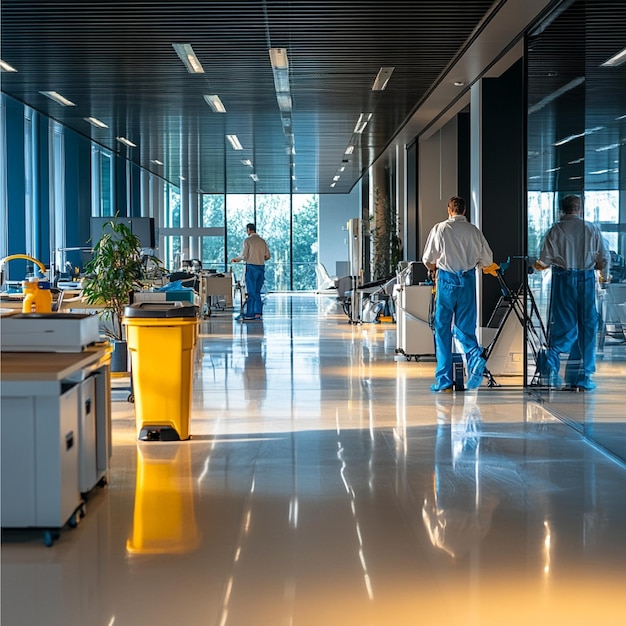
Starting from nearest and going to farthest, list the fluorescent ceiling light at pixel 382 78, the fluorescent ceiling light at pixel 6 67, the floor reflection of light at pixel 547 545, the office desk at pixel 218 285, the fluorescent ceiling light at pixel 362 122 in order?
the floor reflection of light at pixel 547 545 → the fluorescent ceiling light at pixel 6 67 → the fluorescent ceiling light at pixel 382 78 → the fluorescent ceiling light at pixel 362 122 → the office desk at pixel 218 285

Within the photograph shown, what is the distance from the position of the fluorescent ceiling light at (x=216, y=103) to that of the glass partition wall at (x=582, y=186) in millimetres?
5672

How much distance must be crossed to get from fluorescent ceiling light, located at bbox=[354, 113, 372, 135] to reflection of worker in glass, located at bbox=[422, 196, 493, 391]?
6.61m

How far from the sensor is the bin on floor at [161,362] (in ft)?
19.5

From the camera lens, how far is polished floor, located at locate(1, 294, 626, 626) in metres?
3.29

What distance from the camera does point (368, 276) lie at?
2444 cm

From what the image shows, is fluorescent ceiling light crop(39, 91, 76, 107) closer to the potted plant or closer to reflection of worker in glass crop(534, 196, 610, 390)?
the potted plant

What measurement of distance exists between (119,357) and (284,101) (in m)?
5.81

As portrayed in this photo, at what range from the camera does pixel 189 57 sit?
10.2 metres

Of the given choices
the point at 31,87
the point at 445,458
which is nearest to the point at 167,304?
the point at 445,458

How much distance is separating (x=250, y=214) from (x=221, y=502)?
27.5 metres

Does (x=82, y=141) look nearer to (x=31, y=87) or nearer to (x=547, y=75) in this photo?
(x=31, y=87)

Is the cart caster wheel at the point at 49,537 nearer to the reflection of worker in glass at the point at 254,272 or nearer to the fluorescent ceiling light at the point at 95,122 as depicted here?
the fluorescent ceiling light at the point at 95,122

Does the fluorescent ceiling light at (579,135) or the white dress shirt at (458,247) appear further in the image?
the white dress shirt at (458,247)

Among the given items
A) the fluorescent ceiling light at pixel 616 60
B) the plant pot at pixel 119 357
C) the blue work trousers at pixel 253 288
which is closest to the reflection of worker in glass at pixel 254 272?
the blue work trousers at pixel 253 288
